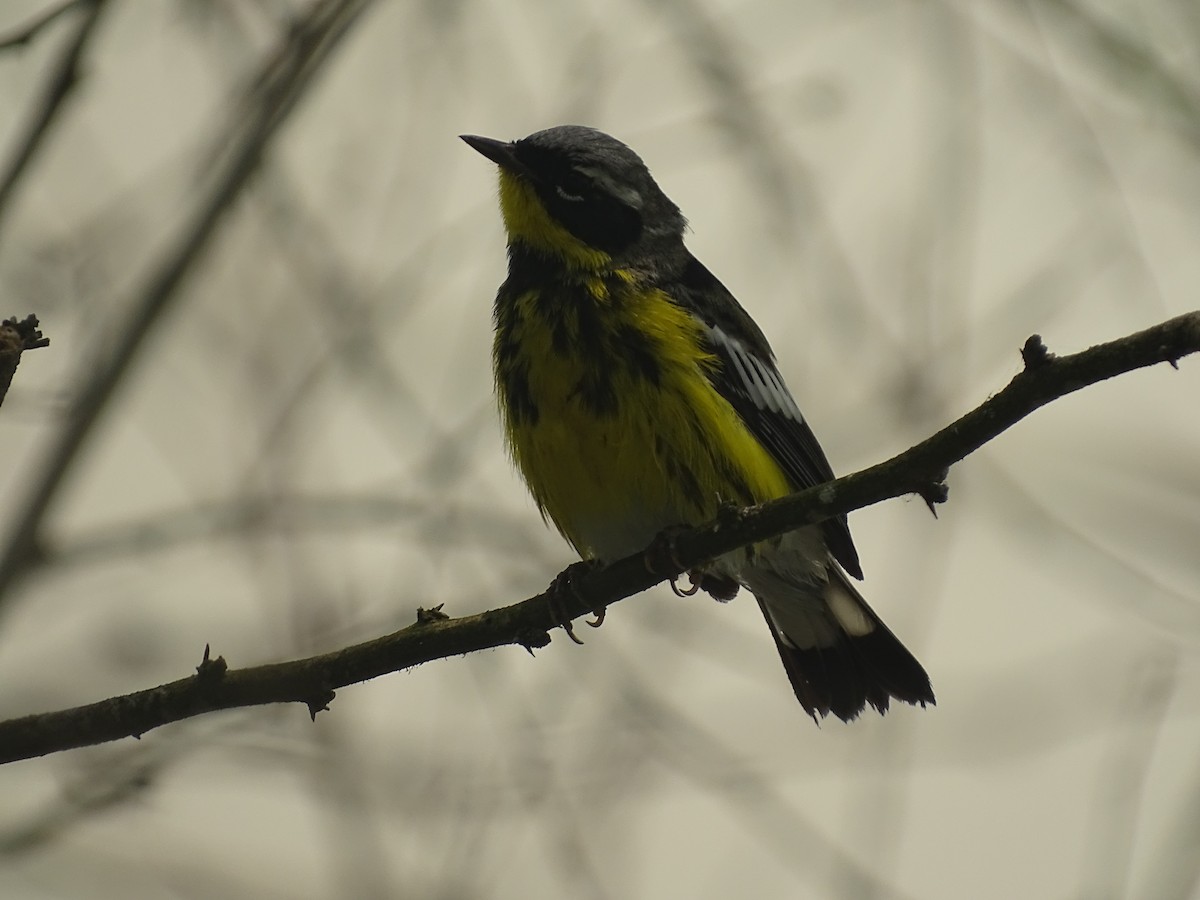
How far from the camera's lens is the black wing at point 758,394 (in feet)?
18.5

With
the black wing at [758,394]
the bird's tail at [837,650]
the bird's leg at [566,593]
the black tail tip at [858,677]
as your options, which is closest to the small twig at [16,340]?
the bird's leg at [566,593]

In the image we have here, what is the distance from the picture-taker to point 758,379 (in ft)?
19.3

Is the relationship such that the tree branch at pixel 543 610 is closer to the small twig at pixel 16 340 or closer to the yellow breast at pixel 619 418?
the yellow breast at pixel 619 418

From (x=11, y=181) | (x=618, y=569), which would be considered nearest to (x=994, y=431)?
(x=618, y=569)

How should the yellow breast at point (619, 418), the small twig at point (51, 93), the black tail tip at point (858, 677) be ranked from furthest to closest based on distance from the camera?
1. the black tail tip at point (858, 677)
2. the yellow breast at point (619, 418)
3. the small twig at point (51, 93)

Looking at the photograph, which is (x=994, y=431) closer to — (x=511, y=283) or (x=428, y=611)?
(x=428, y=611)

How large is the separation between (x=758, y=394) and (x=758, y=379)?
129 mm

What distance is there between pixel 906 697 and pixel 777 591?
2.58 ft

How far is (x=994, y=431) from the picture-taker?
11.2 ft

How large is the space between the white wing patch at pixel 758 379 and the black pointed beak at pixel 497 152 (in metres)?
1.33

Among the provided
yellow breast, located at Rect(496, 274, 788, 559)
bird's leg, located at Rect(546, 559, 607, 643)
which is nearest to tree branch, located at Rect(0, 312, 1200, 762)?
bird's leg, located at Rect(546, 559, 607, 643)

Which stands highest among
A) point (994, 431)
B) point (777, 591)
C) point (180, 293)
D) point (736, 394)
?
point (180, 293)

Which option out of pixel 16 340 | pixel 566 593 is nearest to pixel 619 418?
A: pixel 566 593

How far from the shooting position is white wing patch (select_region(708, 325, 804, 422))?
571cm
